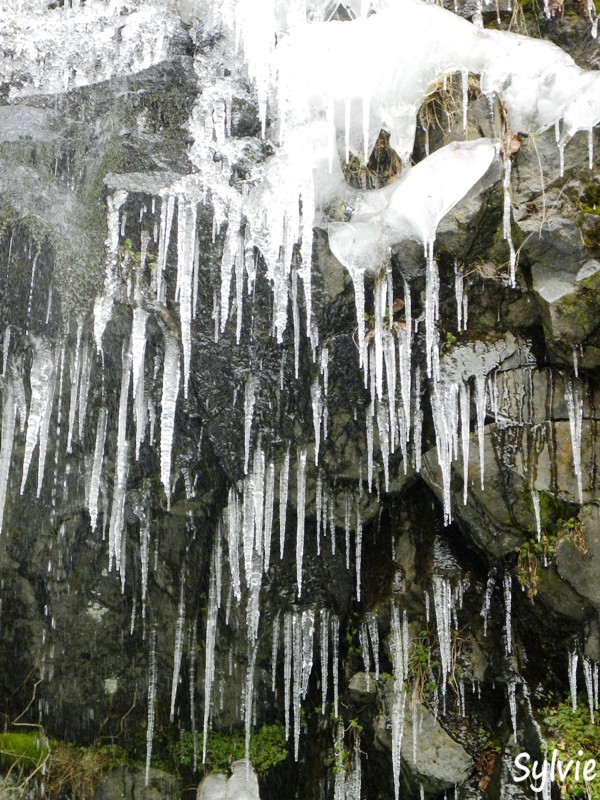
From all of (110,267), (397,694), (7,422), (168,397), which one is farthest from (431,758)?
(110,267)

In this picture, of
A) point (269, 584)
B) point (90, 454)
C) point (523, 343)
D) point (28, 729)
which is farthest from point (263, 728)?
point (523, 343)

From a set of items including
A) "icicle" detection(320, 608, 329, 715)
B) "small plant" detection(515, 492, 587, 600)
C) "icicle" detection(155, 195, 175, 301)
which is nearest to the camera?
"icicle" detection(155, 195, 175, 301)

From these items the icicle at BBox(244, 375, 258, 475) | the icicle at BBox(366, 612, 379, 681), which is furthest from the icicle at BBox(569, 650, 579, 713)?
the icicle at BBox(244, 375, 258, 475)

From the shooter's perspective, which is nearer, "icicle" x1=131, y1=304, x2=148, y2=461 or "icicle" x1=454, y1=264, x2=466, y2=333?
"icicle" x1=131, y1=304, x2=148, y2=461

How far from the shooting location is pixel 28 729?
7770 mm

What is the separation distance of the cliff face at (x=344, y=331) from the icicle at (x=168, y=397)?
0.02 meters

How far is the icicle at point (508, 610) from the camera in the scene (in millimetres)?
5859

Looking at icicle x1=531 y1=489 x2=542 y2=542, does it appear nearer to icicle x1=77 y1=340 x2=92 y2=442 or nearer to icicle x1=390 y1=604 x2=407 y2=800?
icicle x1=390 y1=604 x2=407 y2=800

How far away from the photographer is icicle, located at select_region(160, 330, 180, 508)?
210 inches

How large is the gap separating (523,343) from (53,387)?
11.1ft

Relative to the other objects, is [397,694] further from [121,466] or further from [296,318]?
[296,318]

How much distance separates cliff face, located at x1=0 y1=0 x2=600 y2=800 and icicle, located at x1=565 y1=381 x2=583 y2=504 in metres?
0.02

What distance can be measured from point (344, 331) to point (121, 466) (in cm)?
190

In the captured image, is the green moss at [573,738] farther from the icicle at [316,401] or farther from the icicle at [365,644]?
the icicle at [316,401]
